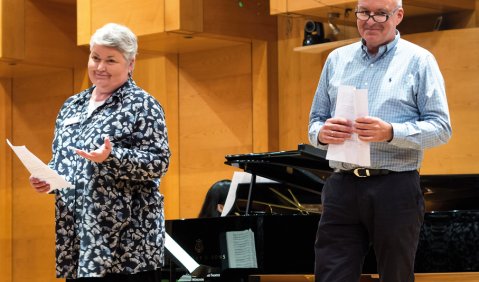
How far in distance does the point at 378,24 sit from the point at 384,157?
469 millimetres

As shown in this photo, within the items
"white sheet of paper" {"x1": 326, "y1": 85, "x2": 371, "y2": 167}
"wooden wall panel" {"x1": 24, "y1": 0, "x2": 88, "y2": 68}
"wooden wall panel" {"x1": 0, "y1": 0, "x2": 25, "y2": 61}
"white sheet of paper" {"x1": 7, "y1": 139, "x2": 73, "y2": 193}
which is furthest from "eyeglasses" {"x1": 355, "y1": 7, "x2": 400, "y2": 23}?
"wooden wall panel" {"x1": 24, "y1": 0, "x2": 88, "y2": 68}

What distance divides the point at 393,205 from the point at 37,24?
224 inches

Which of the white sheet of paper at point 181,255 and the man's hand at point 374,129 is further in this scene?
the white sheet of paper at point 181,255

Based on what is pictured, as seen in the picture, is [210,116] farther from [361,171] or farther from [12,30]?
[361,171]

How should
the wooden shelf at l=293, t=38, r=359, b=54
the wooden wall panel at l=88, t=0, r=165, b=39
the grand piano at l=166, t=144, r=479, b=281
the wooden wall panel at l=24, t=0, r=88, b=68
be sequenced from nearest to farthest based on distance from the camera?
the grand piano at l=166, t=144, r=479, b=281, the wooden shelf at l=293, t=38, r=359, b=54, the wooden wall panel at l=88, t=0, r=165, b=39, the wooden wall panel at l=24, t=0, r=88, b=68

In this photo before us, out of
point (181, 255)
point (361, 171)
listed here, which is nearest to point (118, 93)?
point (361, 171)

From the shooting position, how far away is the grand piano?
4684 millimetres

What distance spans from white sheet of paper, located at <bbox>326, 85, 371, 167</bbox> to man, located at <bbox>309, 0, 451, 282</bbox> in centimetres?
2

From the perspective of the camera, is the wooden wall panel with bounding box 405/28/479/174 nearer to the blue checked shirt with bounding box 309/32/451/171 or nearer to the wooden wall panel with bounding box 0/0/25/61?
the blue checked shirt with bounding box 309/32/451/171

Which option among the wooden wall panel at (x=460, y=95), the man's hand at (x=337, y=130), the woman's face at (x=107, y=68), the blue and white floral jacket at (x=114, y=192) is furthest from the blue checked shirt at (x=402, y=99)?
the wooden wall panel at (x=460, y=95)

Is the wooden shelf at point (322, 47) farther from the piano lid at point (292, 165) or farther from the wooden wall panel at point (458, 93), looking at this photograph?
the piano lid at point (292, 165)

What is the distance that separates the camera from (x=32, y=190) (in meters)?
9.00

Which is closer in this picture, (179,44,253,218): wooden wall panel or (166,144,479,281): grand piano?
(166,144,479,281): grand piano

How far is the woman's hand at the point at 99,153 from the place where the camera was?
318 centimetres
